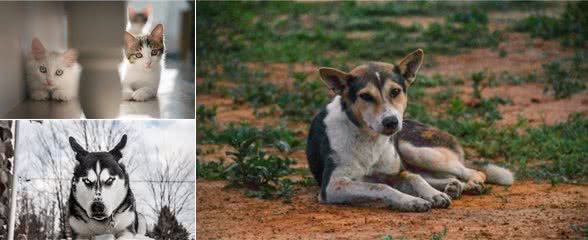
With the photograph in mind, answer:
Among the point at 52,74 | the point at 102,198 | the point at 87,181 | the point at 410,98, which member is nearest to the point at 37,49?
the point at 52,74

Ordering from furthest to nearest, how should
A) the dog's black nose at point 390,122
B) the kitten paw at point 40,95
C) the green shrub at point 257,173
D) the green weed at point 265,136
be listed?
the green weed at point 265,136 → the green shrub at point 257,173 → the dog's black nose at point 390,122 → the kitten paw at point 40,95

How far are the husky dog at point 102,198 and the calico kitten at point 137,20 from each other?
65 cm

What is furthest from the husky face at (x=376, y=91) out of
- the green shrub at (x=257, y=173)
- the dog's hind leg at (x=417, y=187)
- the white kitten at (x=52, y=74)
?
the white kitten at (x=52, y=74)

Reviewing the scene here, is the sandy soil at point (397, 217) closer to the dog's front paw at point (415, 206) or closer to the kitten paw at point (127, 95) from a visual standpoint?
the dog's front paw at point (415, 206)

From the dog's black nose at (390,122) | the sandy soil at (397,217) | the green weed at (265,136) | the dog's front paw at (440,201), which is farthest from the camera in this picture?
the green weed at (265,136)

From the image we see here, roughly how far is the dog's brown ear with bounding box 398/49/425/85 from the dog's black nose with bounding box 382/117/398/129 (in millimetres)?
419

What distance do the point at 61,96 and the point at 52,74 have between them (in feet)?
0.46

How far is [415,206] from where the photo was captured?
7711mm

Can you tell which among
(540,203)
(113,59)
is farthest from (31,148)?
(540,203)

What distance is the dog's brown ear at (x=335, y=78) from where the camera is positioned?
795 cm

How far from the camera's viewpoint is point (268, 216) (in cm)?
789

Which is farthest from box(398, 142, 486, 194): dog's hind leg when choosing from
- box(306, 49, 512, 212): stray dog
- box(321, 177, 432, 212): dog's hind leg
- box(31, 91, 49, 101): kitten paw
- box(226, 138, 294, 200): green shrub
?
box(31, 91, 49, 101): kitten paw

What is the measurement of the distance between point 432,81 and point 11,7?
580cm

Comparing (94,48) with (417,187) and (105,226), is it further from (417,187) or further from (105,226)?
(417,187)
